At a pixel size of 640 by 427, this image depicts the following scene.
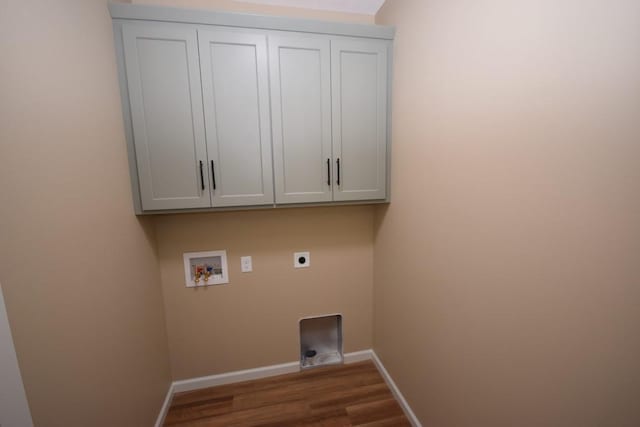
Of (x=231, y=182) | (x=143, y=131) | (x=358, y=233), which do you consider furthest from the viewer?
(x=358, y=233)

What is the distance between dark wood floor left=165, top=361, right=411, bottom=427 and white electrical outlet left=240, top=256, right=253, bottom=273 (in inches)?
35.3

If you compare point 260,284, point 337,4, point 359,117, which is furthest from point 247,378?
point 337,4

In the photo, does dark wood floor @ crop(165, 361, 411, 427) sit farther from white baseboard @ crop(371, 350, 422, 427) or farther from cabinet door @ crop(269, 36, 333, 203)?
cabinet door @ crop(269, 36, 333, 203)

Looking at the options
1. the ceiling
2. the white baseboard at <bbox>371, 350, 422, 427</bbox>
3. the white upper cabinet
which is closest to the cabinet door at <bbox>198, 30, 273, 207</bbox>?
the white upper cabinet

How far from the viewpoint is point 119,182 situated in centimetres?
128

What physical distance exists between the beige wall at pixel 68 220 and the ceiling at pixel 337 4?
975mm

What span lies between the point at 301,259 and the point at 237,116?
1.09 meters

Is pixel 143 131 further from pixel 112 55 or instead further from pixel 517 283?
pixel 517 283

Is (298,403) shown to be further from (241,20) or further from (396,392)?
(241,20)

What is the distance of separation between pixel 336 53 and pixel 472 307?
1531mm

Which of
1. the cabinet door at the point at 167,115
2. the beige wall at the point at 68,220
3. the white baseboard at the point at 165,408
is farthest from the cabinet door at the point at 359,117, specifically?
the white baseboard at the point at 165,408

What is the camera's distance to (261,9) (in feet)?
5.43

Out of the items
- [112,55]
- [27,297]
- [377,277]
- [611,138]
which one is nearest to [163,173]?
[112,55]

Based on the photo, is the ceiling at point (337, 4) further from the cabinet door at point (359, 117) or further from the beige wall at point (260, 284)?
the beige wall at point (260, 284)
